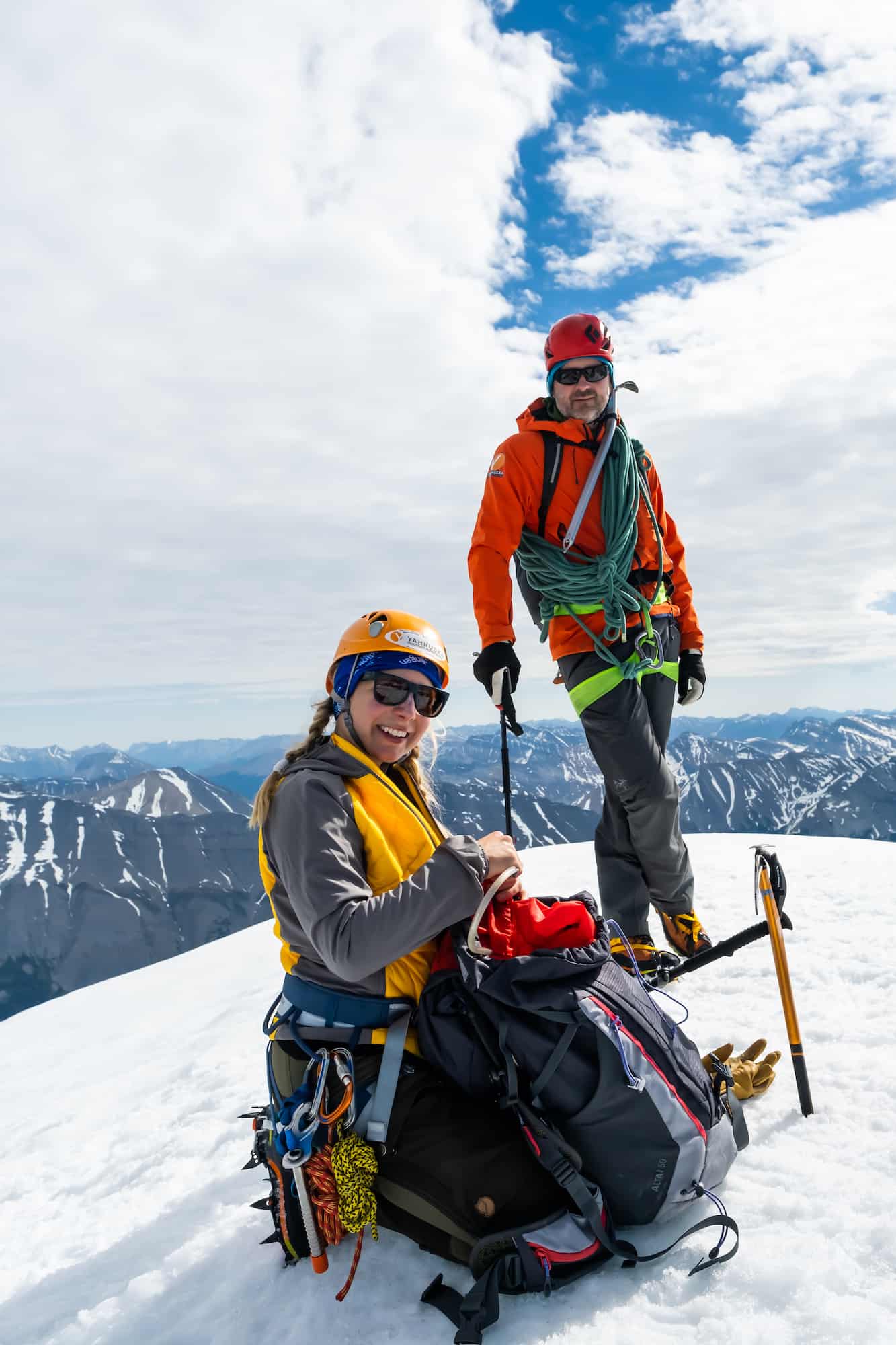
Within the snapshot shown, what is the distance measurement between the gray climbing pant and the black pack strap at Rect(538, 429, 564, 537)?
101 cm

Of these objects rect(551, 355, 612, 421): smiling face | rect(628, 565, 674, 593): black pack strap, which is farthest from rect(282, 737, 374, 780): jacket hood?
rect(551, 355, 612, 421): smiling face

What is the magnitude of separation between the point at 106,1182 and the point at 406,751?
2932 millimetres

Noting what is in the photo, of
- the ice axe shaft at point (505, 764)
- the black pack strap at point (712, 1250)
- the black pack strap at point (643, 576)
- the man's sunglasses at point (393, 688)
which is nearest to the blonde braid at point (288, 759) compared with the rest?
the man's sunglasses at point (393, 688)

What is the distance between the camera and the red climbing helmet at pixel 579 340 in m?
4.63

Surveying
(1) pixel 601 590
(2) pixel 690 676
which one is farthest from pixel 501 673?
(2) pixel 690 676

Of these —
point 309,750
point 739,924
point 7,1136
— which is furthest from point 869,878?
point 7,1136

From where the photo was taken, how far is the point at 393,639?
299 centimetres

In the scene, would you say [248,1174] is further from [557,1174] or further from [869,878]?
[869,878]

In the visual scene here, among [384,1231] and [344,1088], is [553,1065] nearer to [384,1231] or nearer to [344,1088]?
[344,1088]

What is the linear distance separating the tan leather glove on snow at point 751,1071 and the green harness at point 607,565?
2114 millimetres

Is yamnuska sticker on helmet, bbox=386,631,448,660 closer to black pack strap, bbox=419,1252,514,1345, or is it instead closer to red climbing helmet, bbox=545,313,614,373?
black pack strap, bbox=419,1252,514,1345

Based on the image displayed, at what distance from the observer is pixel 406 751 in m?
3.12

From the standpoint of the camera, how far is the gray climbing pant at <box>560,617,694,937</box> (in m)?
4.56

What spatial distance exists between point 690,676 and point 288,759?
337 cm
